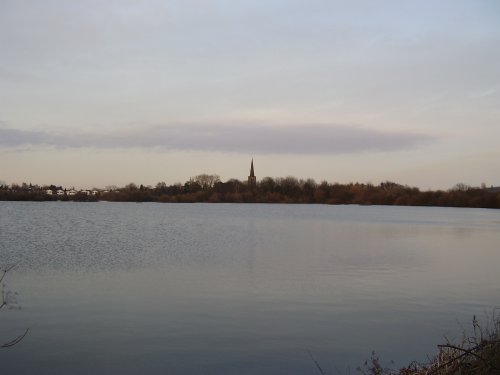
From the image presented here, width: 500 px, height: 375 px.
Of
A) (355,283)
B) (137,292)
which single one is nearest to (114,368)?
(137,292)

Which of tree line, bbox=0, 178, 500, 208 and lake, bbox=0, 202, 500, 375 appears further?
tree line, bbox=0, 178, 500, 208

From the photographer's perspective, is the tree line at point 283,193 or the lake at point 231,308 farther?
the tree line at point 283,193

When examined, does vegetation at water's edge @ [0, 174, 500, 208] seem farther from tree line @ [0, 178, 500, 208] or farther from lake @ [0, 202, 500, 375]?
lake @ [0, 202, 500, 375]

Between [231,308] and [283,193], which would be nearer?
[231,308]

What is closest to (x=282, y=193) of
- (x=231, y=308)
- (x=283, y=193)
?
(x=283, y=193)

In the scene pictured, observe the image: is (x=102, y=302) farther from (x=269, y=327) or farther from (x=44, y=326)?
(x=269, y=327)

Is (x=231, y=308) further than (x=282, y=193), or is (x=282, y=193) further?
(x=282, y=193)

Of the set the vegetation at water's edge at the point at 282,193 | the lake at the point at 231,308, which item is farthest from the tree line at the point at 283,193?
the lake at the point at 231,308

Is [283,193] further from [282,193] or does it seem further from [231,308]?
[231,308]

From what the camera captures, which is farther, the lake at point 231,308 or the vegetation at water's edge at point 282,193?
the vegetation at water's edge at point 282,193

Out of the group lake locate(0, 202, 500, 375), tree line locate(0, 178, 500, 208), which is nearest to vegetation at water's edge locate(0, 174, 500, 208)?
tree line locate(0, 178, 500, 208)

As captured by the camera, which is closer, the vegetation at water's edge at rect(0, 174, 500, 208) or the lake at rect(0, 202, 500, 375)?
the lake at rect(0, 202, 500, 375)

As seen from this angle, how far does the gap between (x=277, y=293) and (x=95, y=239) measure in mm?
14713

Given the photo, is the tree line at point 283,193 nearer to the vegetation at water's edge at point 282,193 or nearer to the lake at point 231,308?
the vegetation at water's edge at point 282,193
